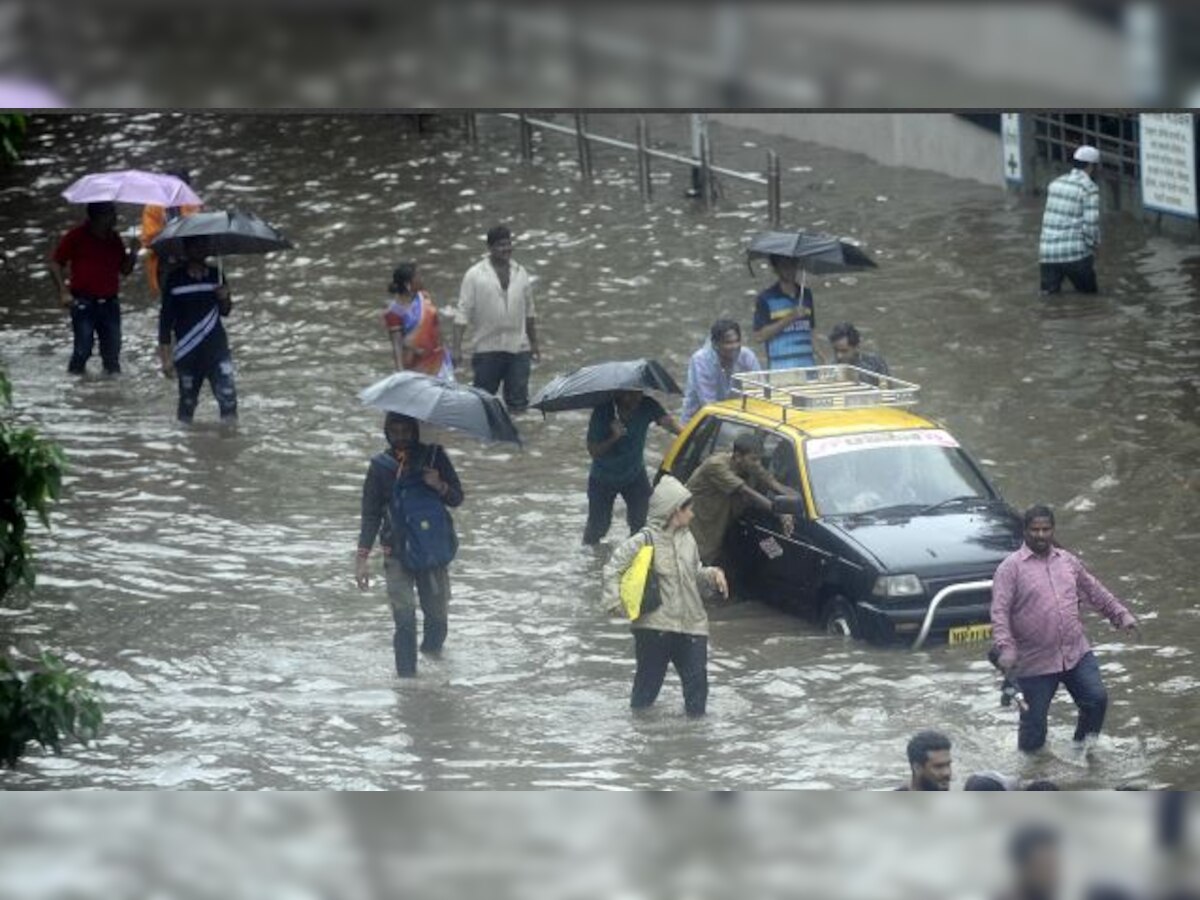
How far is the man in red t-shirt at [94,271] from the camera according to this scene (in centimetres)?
1892

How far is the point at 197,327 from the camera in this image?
17.0m

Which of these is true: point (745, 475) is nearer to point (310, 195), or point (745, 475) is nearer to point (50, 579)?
point (50, 579)

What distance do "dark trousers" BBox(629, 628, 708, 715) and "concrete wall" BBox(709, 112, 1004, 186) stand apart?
446 inches

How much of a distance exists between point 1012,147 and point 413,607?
39.5ft

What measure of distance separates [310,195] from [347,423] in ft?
29.1

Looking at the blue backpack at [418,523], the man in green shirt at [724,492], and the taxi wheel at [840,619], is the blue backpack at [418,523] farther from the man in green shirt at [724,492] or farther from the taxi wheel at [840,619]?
the taxi wheel at [840,619]

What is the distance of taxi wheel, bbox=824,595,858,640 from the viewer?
502 inches

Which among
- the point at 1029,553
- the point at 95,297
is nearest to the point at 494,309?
the point at 95,297

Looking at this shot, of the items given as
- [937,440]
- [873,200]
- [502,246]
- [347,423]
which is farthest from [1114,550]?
[873,200]

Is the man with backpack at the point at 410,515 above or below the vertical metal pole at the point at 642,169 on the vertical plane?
below

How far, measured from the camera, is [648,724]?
40.9 feet

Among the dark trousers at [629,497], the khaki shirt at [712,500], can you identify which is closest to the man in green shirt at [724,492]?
the khaki shirt at [712,500]

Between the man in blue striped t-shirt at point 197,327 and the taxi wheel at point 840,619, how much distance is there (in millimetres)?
5539

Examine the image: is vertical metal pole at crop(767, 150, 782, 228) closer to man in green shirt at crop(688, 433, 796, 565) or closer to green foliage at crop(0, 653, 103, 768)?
man in green shirt at crop(688, 433, 796, 565)
